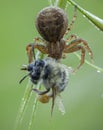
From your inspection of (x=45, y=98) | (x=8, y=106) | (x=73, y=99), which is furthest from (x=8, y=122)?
(x=45, y=98)

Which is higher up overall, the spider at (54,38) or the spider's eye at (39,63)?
the spider at (54,38)

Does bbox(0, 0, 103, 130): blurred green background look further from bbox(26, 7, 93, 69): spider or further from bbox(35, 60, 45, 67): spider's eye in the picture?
bbox(35, 60, 45, 67): spider's eye

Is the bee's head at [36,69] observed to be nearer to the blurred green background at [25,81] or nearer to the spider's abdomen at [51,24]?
the spider's abdomen at [51,24]

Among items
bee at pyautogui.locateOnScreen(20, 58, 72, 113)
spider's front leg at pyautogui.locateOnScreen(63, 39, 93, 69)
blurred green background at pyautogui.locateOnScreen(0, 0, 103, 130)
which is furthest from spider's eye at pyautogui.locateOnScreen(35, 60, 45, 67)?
blurred green background at pyautogui.locateOnScreen(0, 0, 103, 130)

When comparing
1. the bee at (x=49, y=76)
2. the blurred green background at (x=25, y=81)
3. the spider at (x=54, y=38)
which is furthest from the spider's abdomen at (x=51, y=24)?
the blurred green background at (x=25, y=81)

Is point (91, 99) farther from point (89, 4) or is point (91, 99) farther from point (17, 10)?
point (17, 10)
